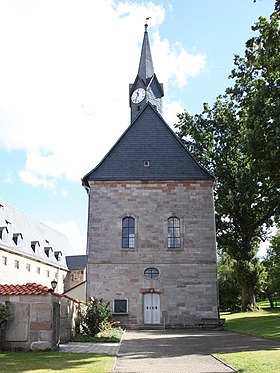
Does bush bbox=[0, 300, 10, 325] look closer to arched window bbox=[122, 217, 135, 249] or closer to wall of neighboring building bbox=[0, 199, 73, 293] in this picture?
arched window bbox=[122, 217, 135, 249]

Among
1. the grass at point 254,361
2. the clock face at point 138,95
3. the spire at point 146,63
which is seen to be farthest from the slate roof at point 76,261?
the grass at point 254,361

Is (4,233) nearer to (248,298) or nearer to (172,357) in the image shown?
(248,298)

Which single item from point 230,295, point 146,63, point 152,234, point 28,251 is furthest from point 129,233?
point 230,295

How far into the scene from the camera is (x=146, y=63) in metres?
37.5

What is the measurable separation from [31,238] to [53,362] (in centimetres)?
4078

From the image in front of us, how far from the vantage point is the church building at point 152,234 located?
25.4 metres

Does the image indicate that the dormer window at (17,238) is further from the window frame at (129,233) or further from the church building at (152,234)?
the window frame at (129,233)

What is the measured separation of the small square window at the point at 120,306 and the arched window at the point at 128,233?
328 centimetres

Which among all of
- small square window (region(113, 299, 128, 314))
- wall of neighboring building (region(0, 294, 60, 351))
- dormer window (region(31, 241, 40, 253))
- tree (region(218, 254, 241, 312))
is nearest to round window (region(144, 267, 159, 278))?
small square window (region(113, 299, 128, 314))

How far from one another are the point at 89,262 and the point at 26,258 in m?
22.7

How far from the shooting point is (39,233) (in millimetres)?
53344

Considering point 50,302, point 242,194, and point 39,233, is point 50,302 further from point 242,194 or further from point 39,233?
point 39,233

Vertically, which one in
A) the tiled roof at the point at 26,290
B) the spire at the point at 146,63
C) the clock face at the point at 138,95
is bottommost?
the tiled roof at the point at 26,290

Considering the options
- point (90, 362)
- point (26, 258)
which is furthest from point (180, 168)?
point (26, 258)
